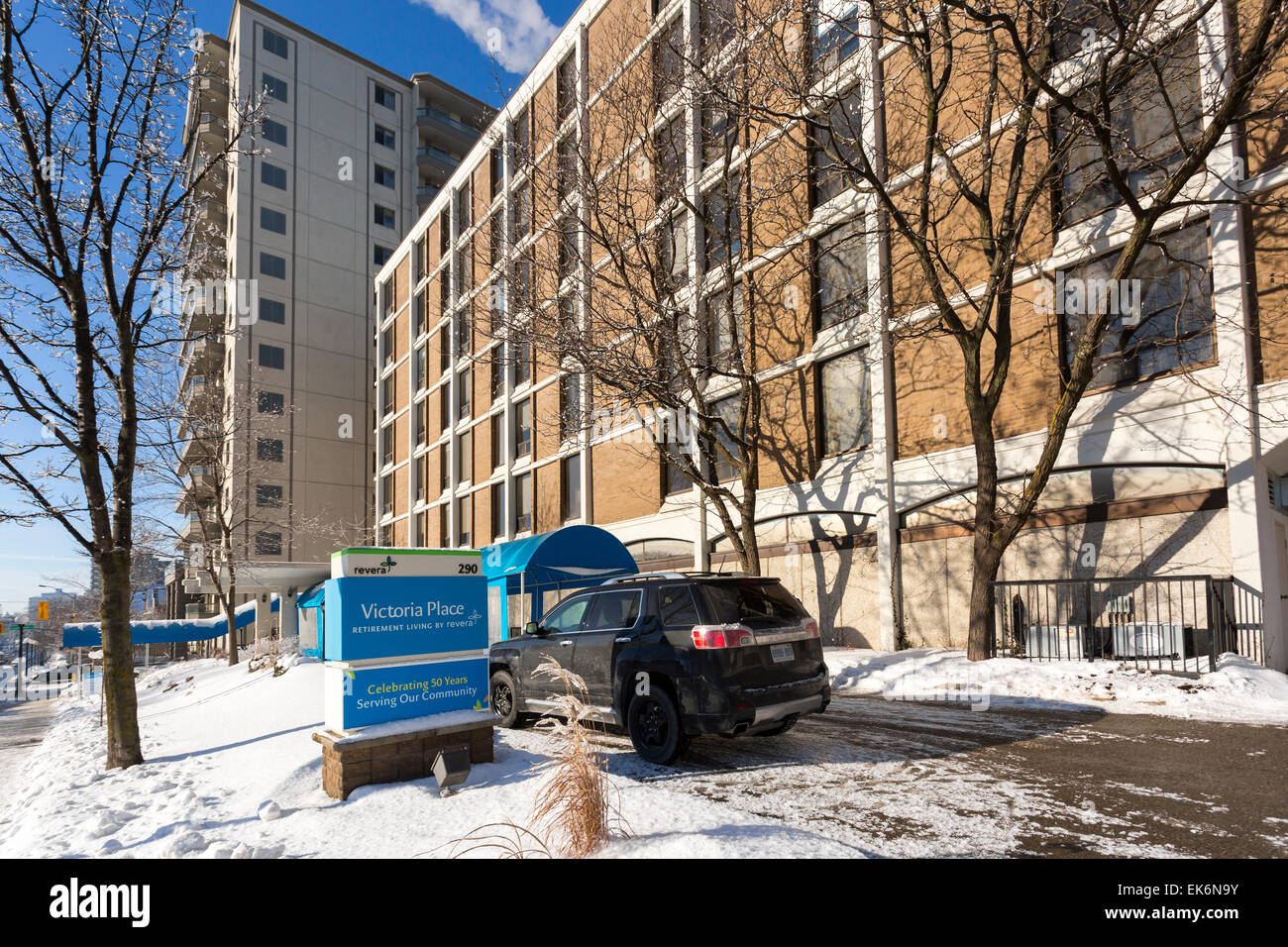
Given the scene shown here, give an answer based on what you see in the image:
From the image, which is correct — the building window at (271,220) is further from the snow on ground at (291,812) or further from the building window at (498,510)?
the snow on ground at (291,812)

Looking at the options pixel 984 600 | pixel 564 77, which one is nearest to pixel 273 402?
pixel 564 77

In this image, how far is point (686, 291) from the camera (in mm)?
21688

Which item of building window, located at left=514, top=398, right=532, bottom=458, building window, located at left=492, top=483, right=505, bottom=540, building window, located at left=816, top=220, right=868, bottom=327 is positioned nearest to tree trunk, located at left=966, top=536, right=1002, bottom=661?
building window, located at left=816, top=220, right=868, bottom=327

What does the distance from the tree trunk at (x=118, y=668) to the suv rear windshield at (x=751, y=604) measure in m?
7.26

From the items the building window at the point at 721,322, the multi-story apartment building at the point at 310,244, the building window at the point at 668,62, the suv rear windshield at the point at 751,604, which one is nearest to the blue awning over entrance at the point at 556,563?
the building window at the point at 721,322

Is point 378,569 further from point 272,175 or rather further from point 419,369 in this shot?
point 272,175

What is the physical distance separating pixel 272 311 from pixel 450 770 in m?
50.5

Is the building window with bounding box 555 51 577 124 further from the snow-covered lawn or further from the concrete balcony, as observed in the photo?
the concrete balcony

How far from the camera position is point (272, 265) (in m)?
49.2

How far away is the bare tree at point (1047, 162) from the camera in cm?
1074

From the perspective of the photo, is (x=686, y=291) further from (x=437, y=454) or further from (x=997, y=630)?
(x=437, y=454)

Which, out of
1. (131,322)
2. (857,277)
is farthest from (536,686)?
(857,277)

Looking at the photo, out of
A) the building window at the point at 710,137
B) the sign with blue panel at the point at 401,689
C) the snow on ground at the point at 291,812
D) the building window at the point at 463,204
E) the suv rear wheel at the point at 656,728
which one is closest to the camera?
the snow on ground at the point at 291,812

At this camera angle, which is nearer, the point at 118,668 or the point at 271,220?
the point at 118,668
